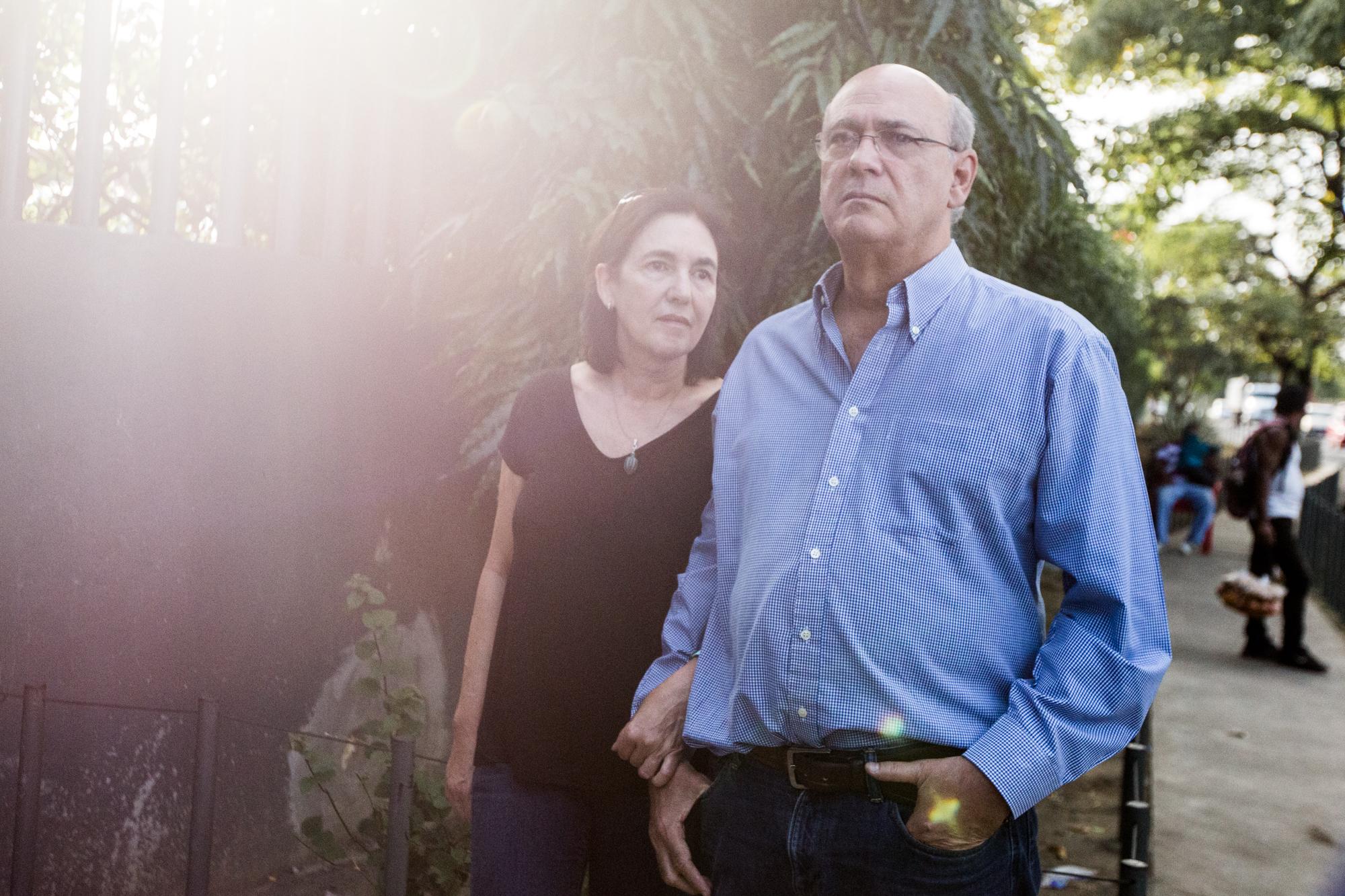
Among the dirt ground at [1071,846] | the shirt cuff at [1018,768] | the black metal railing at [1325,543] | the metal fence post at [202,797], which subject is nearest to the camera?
the shirt cuff at [1018,768]

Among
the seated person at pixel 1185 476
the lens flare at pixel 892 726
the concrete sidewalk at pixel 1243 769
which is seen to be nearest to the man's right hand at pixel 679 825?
the lens flare at pixel 892 726

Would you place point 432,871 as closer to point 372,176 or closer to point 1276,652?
point 372,176

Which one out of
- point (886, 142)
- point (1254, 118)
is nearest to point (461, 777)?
point (886, 142)

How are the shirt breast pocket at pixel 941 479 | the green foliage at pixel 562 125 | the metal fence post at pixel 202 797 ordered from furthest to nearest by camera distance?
the green foliage at pixel 562 125
the metal fence post at pixel 202 797
the shirt breast pocket at pixel 941 479

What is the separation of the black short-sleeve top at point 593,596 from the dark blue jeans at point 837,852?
1.48ft

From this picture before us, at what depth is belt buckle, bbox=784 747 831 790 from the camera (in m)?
2.01

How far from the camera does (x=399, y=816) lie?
274 cm

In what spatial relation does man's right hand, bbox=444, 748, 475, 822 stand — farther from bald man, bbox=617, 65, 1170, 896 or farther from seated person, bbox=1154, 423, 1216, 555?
seated person, bbox=1154, 423, 1216, 555

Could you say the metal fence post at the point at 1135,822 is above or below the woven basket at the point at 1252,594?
below

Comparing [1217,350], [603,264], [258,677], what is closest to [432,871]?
[258,677]

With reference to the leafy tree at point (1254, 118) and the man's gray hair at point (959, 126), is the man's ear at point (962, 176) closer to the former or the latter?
the man's gray hair at point (959, 126)

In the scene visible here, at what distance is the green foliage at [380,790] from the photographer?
3834 mm

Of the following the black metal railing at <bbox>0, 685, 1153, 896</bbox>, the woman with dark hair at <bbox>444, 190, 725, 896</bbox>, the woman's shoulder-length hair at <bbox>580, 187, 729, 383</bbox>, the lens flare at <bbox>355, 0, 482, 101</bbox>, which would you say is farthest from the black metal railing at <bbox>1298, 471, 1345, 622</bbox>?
the woman with dark hair at <bbox>444, 190, 725, 896</bbox>

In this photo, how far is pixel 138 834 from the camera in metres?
3.62
